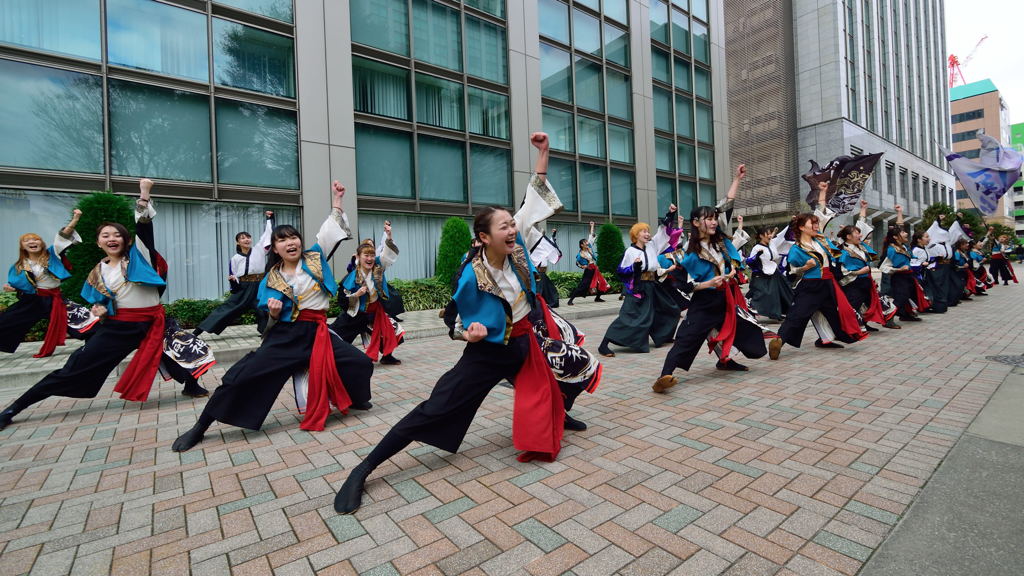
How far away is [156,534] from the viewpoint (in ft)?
8.33

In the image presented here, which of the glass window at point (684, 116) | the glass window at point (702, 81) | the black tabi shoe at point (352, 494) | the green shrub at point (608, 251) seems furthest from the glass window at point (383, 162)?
the glass window at point (702, 81)

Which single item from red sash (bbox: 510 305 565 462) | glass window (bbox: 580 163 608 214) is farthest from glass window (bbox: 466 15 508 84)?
red sash (bbox: 510 305 565 462)

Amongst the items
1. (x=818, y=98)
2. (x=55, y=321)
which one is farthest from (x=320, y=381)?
(x=818, y=98)

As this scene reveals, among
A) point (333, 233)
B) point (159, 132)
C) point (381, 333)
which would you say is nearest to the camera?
point (333, 233)

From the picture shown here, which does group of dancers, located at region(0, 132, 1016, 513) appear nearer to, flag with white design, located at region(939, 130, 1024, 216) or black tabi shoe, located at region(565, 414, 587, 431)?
black tabi shoe, located at region(565, 414, 587, 431)

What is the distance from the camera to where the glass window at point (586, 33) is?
20.5 metres

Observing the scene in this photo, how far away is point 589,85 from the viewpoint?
2095cm

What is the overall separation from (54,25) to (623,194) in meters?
18.2

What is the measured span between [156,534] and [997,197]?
10466 mm

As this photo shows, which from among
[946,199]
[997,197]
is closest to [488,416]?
[997,197]

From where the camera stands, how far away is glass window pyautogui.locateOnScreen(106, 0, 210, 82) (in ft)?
36.4

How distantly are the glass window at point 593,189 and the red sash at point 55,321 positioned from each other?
16.1m

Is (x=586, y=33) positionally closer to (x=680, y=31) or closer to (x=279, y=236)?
(x=680, y=31)

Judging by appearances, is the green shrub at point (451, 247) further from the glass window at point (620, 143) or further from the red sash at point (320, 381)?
the red sash at point (320, 381)
